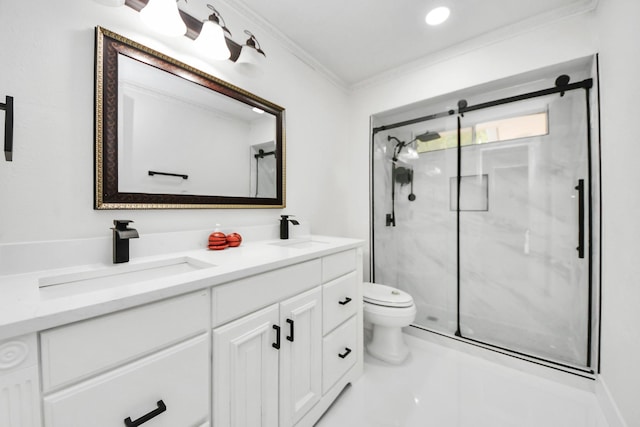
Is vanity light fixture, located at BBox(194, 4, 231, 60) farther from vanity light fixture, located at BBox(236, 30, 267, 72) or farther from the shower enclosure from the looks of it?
the shower enclosure

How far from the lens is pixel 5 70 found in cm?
86

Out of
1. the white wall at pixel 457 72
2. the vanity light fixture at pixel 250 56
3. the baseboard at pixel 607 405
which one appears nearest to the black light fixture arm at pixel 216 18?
the vanity light fixture at pixel 250 56

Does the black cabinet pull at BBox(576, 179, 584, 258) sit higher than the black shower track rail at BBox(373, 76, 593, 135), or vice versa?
the black shower track rail at BBox(373, 76, 593, 135)

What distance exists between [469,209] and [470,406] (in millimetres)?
1450

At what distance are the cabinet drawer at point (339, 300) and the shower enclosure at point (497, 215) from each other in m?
0.91

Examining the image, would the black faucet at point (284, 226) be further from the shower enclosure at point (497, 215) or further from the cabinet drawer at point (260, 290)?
the shower enclosure at point (497, 215)

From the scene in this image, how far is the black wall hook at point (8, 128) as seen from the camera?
798mm

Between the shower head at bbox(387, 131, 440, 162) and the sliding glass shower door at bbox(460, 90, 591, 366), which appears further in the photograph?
the shower head at bbox(387, 131, 440, 162)

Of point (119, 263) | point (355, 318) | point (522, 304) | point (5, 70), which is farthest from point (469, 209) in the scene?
point (5, 70)

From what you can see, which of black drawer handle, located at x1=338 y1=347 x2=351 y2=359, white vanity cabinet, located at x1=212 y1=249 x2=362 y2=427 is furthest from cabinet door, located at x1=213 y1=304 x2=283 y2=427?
black drawer handle, located at x1=338 y1=347 x2=351 y2=359

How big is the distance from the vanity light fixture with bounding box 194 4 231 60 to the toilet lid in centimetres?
186

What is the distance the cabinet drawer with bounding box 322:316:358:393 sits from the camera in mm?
1338

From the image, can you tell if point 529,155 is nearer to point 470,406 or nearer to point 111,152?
point 470,406

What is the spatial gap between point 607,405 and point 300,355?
1677 millimetres
